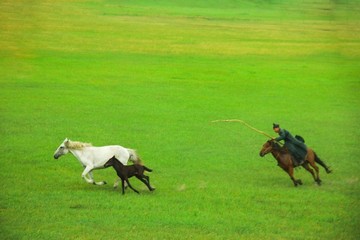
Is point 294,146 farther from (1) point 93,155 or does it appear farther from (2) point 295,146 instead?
(1) point 93,155

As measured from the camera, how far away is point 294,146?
5055 mm

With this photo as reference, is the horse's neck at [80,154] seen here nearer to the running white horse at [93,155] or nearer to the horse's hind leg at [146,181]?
the running white horse at [93,155]

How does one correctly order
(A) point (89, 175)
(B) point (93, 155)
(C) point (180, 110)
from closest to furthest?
(B) point (93, 155) < (A) point (89, 175) < (C) point (180, 110)

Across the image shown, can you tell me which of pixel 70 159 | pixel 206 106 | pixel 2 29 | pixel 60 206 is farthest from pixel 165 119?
pixel 60 206

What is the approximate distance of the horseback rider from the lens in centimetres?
503

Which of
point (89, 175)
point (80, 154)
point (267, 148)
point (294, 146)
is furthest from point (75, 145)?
point (294, 146)

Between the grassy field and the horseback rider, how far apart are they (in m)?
0.22

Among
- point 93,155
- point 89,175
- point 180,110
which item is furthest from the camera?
point 180,110

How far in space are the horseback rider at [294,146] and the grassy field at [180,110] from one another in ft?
0.71

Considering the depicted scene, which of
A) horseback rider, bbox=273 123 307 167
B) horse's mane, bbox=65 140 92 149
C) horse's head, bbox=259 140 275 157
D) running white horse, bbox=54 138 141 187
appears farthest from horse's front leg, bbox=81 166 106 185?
horseback rider, bbox=273 123 307 167

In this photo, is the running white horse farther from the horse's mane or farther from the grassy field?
the grassy field

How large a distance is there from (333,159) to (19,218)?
2852 mm

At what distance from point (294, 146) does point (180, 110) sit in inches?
78.6

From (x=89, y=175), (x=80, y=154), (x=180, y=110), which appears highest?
(x=80, y=154)
